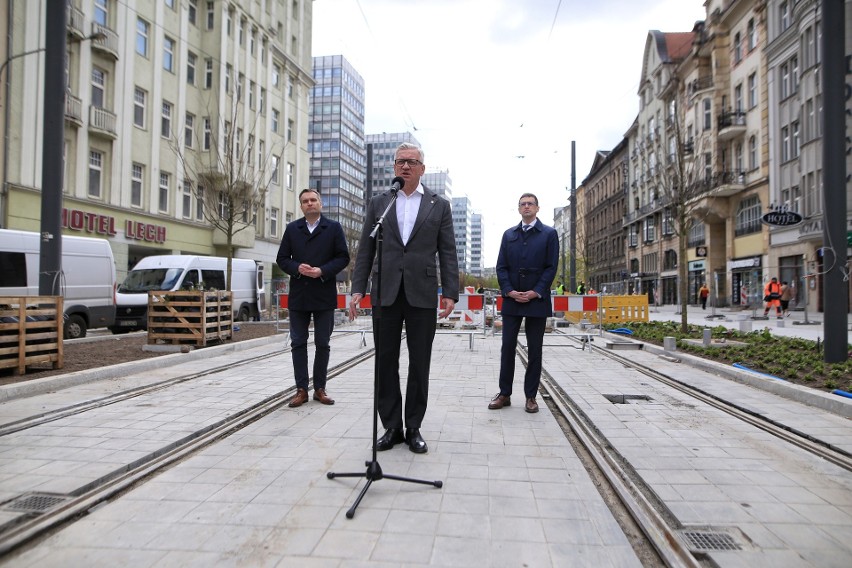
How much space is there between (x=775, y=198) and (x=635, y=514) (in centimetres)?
3262

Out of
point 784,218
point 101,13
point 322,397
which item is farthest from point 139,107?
point 784,218

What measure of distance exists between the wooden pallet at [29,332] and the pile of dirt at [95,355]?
5.6 inches

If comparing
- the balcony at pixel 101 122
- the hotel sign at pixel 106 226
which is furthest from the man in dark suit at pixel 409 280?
the balcony at pixel 101 122

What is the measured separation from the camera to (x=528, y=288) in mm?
5512

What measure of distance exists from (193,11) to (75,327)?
23.5 meters

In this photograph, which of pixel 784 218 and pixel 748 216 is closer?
pixel 784 218

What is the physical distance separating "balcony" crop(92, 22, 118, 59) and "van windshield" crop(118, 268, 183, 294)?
11164mm

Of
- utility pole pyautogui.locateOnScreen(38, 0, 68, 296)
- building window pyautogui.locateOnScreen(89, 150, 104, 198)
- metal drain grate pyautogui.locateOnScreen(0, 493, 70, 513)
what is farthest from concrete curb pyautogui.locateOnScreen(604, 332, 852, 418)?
building window pyautogui.locateOnScreen(89, 150, 104, 198)

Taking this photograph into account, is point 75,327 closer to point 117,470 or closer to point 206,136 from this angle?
point 117,470

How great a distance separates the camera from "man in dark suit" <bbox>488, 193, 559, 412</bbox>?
5.43m

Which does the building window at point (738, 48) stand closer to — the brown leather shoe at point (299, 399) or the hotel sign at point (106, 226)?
the hotel sign at point (106, 226)

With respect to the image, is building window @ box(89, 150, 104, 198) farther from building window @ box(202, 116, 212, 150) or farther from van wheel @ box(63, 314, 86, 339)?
van wheel @ box(63, 314, 86, 339)

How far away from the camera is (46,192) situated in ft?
28.5

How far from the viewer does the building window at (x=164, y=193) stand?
2652 centimetres
